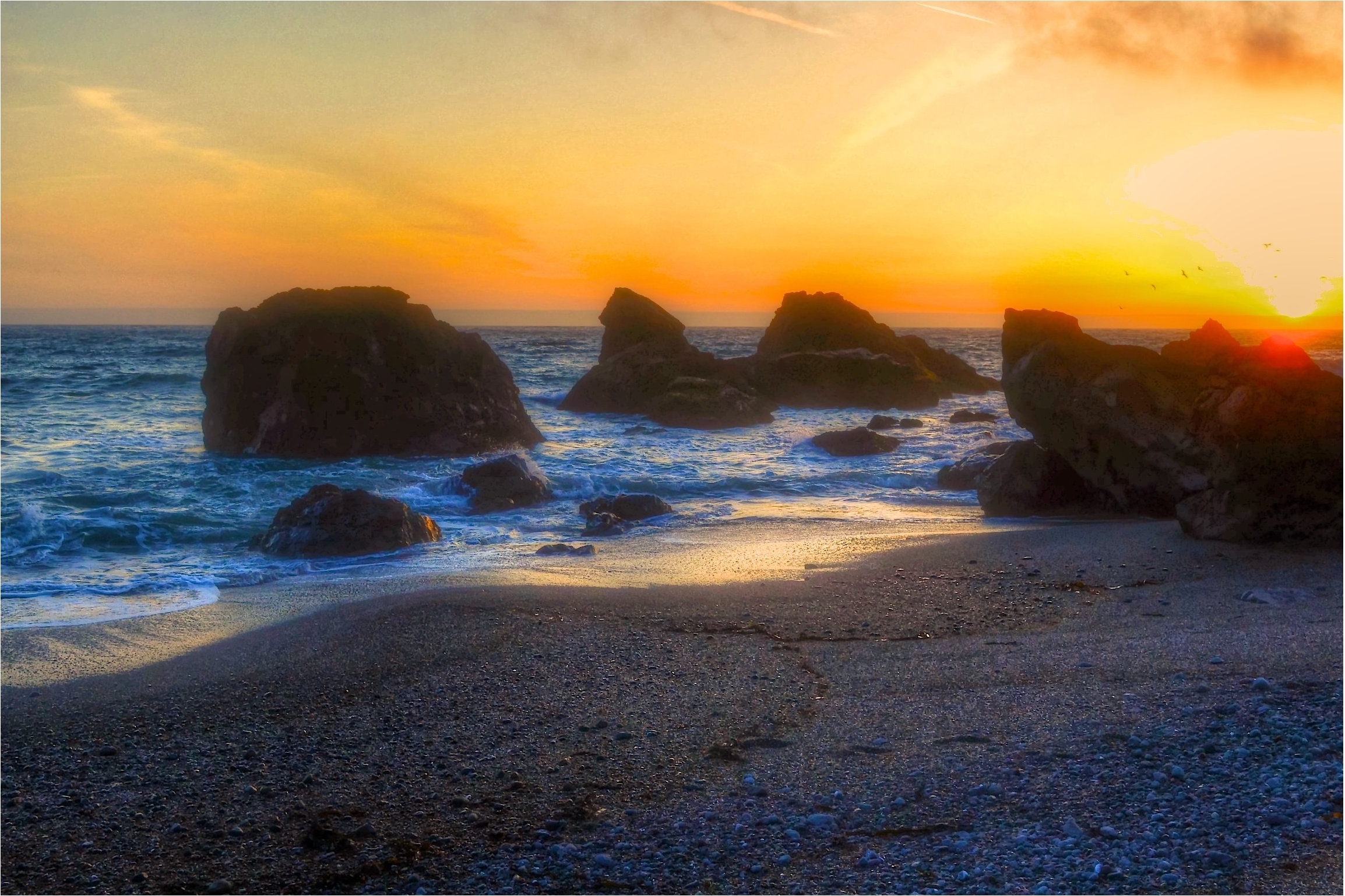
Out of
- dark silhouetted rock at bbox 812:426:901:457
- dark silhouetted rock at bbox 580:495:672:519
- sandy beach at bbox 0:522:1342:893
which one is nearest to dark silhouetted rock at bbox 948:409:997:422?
dark silhouetted rock at bbox 812:426:901:457

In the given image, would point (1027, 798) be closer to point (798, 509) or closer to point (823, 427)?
point (798, 509)

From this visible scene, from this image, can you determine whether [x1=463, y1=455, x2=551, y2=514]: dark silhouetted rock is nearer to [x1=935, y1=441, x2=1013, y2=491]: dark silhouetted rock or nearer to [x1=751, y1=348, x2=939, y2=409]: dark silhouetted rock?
[x1=935, y1=441, x2=1013, y2=491]: dark silhouetted rock

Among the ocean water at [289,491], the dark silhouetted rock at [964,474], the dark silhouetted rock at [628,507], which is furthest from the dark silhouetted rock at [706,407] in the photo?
the dark silhouetted rock at [628,507]

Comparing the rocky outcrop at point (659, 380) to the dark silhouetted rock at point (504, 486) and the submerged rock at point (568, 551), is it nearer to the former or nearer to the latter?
the dark silhouetted rock at point (504, 486)

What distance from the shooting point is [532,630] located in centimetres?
691

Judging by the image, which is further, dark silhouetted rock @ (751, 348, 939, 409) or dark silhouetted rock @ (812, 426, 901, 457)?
dark silhouetted rock @ (751, 348, 939, 409)

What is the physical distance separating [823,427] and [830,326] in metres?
10.4

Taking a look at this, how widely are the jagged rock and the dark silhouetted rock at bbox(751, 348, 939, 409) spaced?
1.58 ft

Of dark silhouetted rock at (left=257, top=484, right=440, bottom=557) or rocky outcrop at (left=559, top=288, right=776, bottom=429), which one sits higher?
rocky outcrop at (left=559, top=288, right=776, bottom=429)

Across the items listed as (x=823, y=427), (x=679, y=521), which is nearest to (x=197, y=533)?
(x=679, y=521)

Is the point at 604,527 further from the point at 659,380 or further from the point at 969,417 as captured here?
the point at 969,417

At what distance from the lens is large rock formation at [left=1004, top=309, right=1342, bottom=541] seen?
9.13 metres

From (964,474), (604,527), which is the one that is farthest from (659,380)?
(604,527)

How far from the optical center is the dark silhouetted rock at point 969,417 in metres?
26.7
